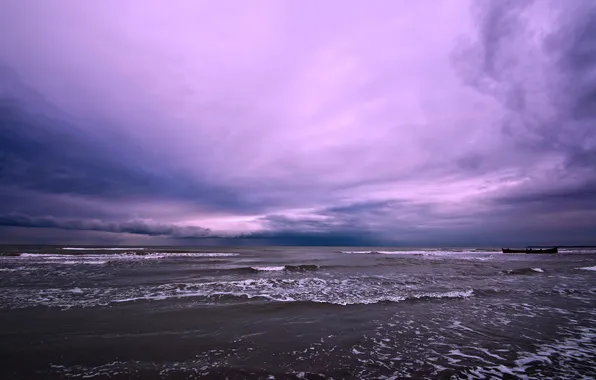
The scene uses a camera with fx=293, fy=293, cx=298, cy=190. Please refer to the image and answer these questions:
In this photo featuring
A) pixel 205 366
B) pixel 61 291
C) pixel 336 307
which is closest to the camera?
pixel 205 366

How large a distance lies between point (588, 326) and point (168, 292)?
60.4 feet

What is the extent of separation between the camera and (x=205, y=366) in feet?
22.7

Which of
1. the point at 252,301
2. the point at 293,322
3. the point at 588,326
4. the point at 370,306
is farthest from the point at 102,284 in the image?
the point at 588,326

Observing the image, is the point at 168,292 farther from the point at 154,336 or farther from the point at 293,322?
the point at 293,322

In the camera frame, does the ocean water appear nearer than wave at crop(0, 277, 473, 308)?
Yes

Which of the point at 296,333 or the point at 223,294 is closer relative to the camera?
the point at 296,333

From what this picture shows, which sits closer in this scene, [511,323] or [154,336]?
[154,336]

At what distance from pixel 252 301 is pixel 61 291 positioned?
10923 mm

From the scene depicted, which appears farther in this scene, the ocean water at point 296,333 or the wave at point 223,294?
the wave at point 223,294

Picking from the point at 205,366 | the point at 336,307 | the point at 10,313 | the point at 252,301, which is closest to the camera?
the point at 205,366

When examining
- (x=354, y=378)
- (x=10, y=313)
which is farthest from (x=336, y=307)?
(x=10, y=313)

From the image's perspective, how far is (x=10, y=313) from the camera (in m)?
11.5

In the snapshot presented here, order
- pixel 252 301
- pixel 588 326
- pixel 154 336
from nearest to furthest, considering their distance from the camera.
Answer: pixel 154 336
pixel 588 326
pixel 252 301

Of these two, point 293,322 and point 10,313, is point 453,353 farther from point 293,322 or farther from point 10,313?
point 10,313
